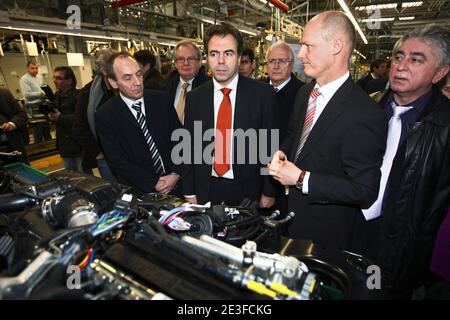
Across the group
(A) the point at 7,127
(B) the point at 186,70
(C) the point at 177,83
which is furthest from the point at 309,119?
(A) the point at 7,127

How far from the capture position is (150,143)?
7.34ft

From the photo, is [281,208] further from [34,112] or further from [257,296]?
[34,112]

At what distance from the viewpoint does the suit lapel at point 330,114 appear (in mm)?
1345

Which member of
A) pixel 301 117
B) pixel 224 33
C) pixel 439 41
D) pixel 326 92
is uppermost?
pixel 224 33

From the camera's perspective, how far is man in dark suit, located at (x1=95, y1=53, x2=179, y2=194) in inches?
83.7

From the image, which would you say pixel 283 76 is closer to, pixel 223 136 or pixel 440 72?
pixel 223 136

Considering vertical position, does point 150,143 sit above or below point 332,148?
below

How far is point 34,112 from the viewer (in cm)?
601

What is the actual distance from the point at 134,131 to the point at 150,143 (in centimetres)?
15

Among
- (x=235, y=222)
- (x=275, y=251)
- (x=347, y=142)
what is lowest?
(x=275, y=251)

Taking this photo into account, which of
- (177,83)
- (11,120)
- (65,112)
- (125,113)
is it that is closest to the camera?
(125,113)

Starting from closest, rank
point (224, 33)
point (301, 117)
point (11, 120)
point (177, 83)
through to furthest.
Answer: point (301, 117), point (224, 33), point (177, 83), point (11, 120)

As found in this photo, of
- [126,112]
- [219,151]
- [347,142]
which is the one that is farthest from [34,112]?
[347,142]
